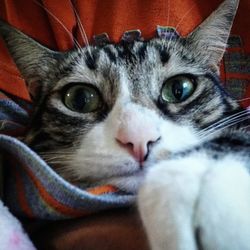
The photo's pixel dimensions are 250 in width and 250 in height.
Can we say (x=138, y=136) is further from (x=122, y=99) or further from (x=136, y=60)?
(x=136, y=60)

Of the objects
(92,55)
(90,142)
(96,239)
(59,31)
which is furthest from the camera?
(59,31)

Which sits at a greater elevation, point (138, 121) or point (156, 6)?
point (156, 6)

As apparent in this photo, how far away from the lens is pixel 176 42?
33.0 inches

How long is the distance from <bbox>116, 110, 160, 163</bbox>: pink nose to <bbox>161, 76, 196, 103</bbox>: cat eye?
113 millimetres

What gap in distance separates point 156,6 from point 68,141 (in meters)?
0.41

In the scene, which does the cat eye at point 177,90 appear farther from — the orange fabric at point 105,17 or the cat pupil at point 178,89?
the orange fabric at point 105,17

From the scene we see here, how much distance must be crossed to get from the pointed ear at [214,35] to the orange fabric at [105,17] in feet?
0.34

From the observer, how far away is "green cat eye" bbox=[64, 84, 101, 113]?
73cm

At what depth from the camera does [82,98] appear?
75 centimetres

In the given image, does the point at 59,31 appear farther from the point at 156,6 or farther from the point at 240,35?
the point at 240,35

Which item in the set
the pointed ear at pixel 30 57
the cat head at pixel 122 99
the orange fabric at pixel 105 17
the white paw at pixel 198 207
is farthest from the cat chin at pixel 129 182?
the orange fabric at pixel 105 17

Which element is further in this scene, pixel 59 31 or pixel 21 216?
pixel 59 31

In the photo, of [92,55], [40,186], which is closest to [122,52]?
[92,55]

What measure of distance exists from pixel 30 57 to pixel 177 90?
11.1 inches
